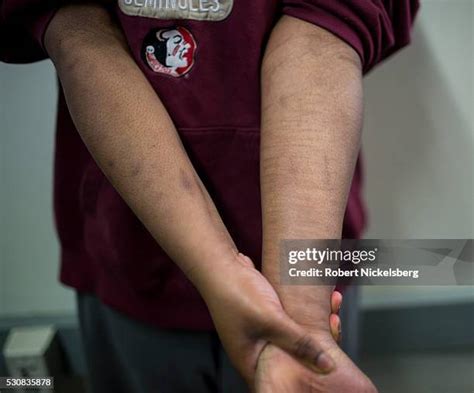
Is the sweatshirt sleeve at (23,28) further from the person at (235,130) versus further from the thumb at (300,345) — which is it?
the thumb at (300,345)

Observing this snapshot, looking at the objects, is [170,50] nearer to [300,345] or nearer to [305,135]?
[305,135]

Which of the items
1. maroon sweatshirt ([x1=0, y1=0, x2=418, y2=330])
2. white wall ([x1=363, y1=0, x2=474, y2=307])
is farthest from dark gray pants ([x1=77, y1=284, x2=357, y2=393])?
white wall ([x1=363, y1=0, x2=474, y2=307])

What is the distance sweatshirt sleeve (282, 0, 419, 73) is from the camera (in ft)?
1.22

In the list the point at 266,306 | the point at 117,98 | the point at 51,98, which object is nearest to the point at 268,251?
the point at 266,306

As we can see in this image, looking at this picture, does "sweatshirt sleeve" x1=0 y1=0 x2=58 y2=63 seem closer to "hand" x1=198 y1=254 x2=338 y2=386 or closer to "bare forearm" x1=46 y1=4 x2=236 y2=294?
"bare forearm" x1=46 y1=4 x2=236 y2=294

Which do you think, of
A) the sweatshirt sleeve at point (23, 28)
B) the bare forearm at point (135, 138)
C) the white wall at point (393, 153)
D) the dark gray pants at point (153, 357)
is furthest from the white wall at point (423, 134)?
the sweatshirt sleeve at point (23, 28)

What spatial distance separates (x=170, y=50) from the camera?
373mm

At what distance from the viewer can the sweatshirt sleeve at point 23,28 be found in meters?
0.36

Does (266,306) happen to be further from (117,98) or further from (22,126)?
(22,126)

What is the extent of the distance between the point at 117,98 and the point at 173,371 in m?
0.23

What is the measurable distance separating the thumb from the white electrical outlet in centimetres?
22

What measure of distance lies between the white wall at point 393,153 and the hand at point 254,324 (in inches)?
7.3

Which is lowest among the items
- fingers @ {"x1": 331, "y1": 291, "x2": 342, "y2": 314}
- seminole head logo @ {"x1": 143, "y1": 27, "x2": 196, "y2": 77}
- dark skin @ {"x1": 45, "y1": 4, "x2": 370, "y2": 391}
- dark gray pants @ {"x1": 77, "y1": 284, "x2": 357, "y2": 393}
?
dark gray pants @ {"x1": 77, "y1": 284, "x2": 357, "y2": 393}

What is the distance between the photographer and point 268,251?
14.7 inches
